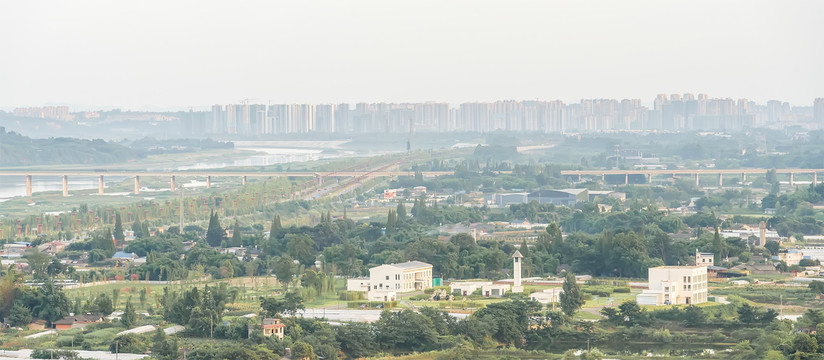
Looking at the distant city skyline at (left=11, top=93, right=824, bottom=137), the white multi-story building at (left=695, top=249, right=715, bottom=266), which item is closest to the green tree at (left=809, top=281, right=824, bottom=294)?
the white multi-story building at (left=695, top=249, right=715, bottom=266)

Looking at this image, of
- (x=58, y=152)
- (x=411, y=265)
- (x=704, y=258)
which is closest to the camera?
(x=411, y=265)

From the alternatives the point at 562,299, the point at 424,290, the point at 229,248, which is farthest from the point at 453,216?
the point at 562,299

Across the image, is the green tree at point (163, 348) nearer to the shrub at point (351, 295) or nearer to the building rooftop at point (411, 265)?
the shrub at point (351, 295)

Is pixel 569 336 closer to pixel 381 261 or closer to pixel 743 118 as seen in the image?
pixel 381 261

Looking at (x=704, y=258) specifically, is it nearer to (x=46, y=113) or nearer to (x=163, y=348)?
(x=163, y=348)

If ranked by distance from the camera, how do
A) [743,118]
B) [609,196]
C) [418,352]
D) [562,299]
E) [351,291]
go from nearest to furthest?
[418,352], [562,299], [351,291], [609,196], [743,118]

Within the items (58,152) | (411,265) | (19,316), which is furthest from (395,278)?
(58,152)
